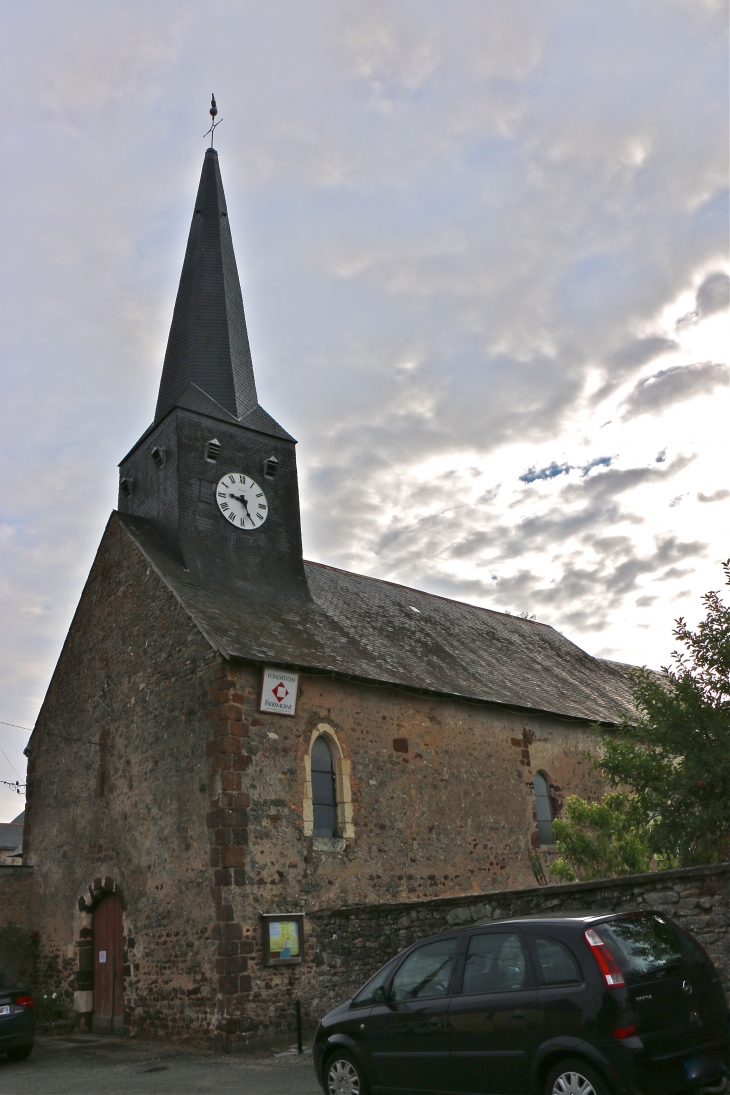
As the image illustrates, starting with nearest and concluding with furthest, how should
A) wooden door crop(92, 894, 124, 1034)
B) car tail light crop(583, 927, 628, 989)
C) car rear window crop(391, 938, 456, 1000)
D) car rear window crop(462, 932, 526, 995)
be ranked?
car tail light crop(583, 927, 628, 989) → car rear window crop(462, 932, 526, 995) → car rear window crop(391, 938, 456, 1000) → wooden door crop(92, 894, 124, 1034)

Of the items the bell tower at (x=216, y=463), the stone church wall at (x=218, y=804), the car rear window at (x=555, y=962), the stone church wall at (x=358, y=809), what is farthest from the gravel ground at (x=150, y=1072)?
the bell tower at (x=216, y=463)

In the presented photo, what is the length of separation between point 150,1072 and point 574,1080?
6914mm

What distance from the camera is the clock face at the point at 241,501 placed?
17.7m

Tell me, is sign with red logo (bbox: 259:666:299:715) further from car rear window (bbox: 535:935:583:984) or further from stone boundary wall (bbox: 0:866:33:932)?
car rear window (bbox: 535:935:583:984)

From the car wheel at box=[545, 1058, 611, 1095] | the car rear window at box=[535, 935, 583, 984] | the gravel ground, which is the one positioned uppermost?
the car rear window at box=[535, 935, 583, 984]

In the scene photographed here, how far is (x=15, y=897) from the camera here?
17391 millimetres

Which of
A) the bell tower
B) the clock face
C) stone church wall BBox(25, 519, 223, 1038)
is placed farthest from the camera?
the clock face

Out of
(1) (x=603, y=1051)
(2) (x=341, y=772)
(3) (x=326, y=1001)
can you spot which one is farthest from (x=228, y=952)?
(1) (x=603, y=1051)

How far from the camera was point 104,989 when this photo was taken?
49.0ft

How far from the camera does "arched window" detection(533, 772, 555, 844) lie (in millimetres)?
17828

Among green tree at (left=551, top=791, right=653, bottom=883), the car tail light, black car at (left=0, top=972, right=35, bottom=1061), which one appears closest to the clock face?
green tree at (left=551, top=791, right=653, bottom=883)

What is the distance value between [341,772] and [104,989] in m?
5.55

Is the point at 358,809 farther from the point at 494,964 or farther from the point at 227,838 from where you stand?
the point at 494,964

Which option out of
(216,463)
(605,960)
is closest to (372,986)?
(605,960)
